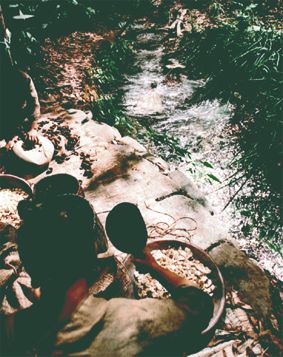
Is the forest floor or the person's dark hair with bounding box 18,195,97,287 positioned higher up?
the person's dark hair with bounding box 18,195,97,287

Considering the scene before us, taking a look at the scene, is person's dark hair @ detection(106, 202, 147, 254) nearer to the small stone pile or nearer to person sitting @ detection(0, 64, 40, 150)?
the small stone pile

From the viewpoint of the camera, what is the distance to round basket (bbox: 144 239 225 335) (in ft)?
7.87

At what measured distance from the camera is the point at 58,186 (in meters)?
3.32

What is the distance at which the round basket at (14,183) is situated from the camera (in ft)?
12.2

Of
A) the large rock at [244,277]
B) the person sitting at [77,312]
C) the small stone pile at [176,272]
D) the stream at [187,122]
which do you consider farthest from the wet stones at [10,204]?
the stream at [187,122]

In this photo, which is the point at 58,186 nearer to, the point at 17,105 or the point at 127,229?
the point at 127,229

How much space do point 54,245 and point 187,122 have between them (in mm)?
4588

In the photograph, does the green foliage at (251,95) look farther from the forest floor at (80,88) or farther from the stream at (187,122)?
the forest floor at (80,88)

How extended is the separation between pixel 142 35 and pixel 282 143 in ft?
17.1

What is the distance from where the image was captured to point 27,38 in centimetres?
580

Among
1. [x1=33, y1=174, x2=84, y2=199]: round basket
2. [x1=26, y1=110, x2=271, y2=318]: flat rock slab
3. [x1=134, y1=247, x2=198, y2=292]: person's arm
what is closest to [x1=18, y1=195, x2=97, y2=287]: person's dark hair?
[x1=134, y1=247, x2=198, y2=292]: person's arm

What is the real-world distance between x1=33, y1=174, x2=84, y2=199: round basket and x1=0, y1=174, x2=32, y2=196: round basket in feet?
1.56

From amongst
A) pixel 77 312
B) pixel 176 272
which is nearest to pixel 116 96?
pixel 176 272

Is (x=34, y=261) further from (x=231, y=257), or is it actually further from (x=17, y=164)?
(x=17, y=164)
